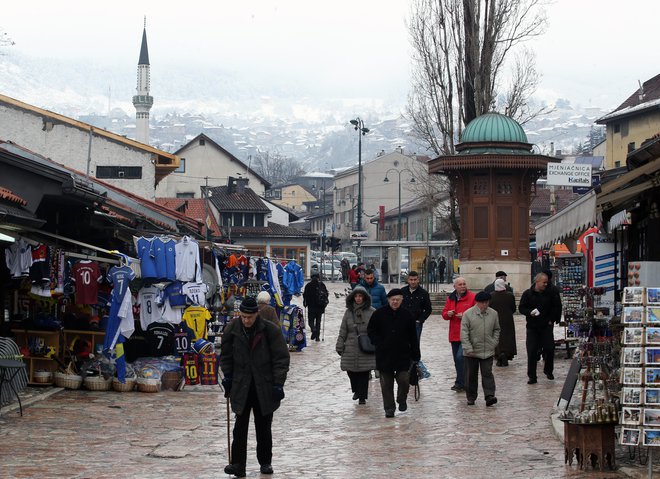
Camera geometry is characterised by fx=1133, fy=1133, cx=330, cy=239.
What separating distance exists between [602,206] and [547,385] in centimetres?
589

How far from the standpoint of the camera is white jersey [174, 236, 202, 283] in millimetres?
18375

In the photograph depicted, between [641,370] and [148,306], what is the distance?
10186 mm

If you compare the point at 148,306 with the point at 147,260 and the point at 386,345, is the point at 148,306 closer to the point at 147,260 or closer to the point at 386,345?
the point at 147,260

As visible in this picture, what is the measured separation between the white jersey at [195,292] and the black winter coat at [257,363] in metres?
7.50

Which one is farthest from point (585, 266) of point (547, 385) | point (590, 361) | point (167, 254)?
point (590, 361)

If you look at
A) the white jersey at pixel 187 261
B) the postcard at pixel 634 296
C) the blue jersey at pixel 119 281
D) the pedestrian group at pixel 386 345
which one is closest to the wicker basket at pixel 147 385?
the blue jersey at pixel 119 281

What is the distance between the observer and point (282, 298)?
2681cm

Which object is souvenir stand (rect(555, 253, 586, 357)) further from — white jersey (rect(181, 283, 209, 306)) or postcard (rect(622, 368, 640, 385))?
postcard (rect(622, 368, 640, 385))

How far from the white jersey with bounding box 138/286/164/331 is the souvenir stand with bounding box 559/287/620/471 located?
7606 millimetres

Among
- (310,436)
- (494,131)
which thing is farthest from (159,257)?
(494,131)

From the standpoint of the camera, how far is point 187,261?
60.5 ft

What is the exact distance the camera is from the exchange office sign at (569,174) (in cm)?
2066

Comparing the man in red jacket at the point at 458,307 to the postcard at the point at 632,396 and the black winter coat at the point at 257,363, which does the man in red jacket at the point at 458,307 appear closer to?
the black winter coat at the point at 257,363

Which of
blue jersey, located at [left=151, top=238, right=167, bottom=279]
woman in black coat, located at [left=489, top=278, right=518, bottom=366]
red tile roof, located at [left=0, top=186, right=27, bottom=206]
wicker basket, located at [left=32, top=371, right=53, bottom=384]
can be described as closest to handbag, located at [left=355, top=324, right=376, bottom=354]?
blue jersey, located at [left=151, top=238, right=167, bottom=279]
